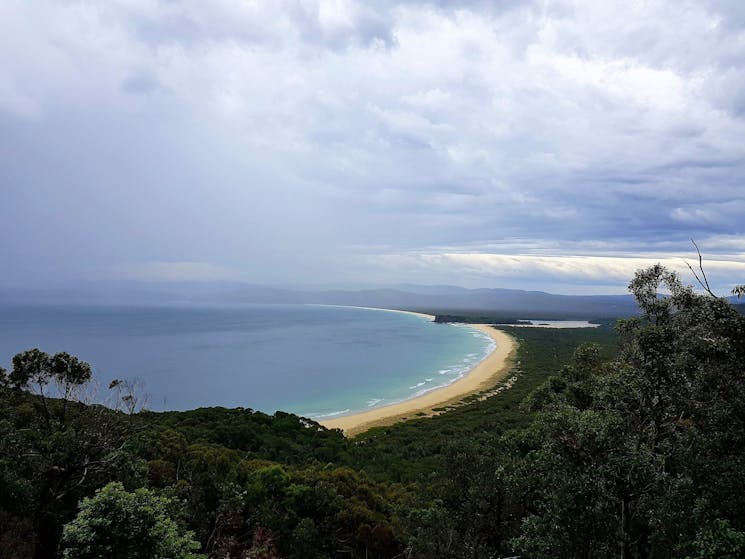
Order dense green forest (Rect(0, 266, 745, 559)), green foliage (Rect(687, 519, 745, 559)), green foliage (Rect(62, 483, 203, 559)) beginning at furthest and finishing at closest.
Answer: green foliage (Rect(62, 483, 203, 559)) < dense green forest (Rect(0, 266, 745, 559)) < green foliage (Rect(687, 519, 745, 559))

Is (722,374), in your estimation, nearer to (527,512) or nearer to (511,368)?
(527,512)

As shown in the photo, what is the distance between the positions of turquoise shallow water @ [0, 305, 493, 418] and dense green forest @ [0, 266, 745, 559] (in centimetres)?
1769

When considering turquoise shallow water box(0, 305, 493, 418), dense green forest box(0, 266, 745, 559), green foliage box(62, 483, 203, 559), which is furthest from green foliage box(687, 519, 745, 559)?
turquoise shallow water box(0, 305, 493, 418)

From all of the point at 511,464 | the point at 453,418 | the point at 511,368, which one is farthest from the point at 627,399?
the point at 511,368

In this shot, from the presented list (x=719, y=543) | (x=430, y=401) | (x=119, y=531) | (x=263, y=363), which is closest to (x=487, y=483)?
(x=719, y=543)

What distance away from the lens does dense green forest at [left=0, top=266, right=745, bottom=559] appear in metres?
6.81

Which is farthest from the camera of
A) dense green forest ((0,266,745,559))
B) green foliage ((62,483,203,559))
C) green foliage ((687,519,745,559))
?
green foliage ((62,483,203,559))

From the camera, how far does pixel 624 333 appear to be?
10820mm

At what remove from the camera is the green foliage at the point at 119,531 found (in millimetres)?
6984

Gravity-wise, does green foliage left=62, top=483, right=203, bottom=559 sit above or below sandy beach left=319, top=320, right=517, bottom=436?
above

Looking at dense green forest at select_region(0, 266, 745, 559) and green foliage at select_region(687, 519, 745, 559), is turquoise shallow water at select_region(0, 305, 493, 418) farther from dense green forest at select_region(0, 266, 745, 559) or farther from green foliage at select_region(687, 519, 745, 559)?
green foliage at select_region(687, 519, 745, 559)

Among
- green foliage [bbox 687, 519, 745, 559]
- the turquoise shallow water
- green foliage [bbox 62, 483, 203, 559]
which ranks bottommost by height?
the turquoise shallow water

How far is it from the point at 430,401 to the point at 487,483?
3675 centimetres

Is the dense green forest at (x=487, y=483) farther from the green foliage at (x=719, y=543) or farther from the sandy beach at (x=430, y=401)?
the sandy beach at (x=430, y=401)
